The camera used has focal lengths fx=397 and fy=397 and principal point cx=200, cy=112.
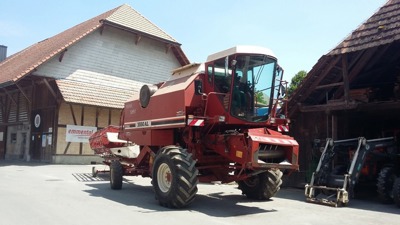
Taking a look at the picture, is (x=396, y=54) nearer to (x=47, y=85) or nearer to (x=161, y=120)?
(x=161, y=120)

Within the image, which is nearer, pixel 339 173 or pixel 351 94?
pixel 339 173

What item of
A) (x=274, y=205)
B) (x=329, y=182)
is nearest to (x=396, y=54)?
(x=329, y=182)

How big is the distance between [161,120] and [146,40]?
18685mm

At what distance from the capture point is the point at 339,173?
1139 centimetres

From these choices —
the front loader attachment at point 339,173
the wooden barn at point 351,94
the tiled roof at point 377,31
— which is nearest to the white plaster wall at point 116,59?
the wooden barn at point 351,94

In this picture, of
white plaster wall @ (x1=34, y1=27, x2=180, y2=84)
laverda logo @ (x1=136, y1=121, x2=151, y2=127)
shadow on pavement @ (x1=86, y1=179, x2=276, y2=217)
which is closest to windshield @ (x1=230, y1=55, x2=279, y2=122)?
shadow on pavement @ (x1=86, y1=179, x2=276, y2=217)

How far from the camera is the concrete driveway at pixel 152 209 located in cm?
750

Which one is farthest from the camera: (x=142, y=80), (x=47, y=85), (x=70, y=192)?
(x=142, y=80)

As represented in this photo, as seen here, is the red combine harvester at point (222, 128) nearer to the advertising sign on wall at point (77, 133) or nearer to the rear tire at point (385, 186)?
the rear tire at point (385, 186)

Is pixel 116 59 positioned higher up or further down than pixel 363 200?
higher up

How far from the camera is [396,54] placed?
13516 millimetres

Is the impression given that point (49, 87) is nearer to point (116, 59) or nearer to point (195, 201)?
point (116, 59)

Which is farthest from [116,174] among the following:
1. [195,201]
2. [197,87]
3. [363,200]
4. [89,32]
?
[89,32]

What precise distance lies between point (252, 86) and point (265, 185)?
2.71 meters
